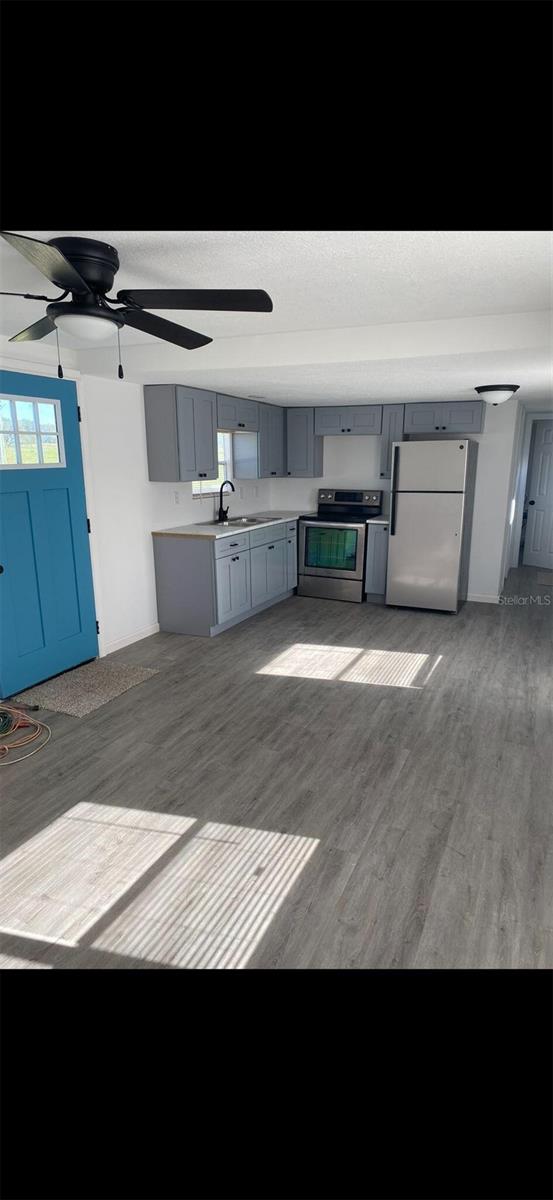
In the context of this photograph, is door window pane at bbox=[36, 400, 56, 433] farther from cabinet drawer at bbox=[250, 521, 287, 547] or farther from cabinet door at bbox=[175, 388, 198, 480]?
cabinet drawer at bbox=[250, 521, 287, 547]

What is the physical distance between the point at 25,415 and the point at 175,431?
1341 mm

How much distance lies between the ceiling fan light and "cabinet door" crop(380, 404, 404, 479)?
4.64 m

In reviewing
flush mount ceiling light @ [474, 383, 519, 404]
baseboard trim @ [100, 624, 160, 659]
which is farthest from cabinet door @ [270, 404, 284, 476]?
baseboard trim @ [100, 624, 160, 659]

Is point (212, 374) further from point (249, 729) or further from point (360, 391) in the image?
point (249, 729)

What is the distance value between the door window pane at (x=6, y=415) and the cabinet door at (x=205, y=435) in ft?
5.69

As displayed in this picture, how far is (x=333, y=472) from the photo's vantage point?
7000 millimetres

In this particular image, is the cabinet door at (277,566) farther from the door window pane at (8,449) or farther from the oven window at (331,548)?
the door window pane at (8,449)

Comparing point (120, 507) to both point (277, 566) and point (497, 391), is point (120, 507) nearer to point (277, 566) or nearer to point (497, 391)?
point (277, 566)

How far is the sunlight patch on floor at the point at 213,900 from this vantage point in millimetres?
1881

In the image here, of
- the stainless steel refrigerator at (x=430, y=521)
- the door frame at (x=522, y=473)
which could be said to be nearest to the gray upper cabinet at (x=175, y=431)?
the stainless steel refrigerator at (x=430, y=521)

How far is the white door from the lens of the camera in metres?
8.03
